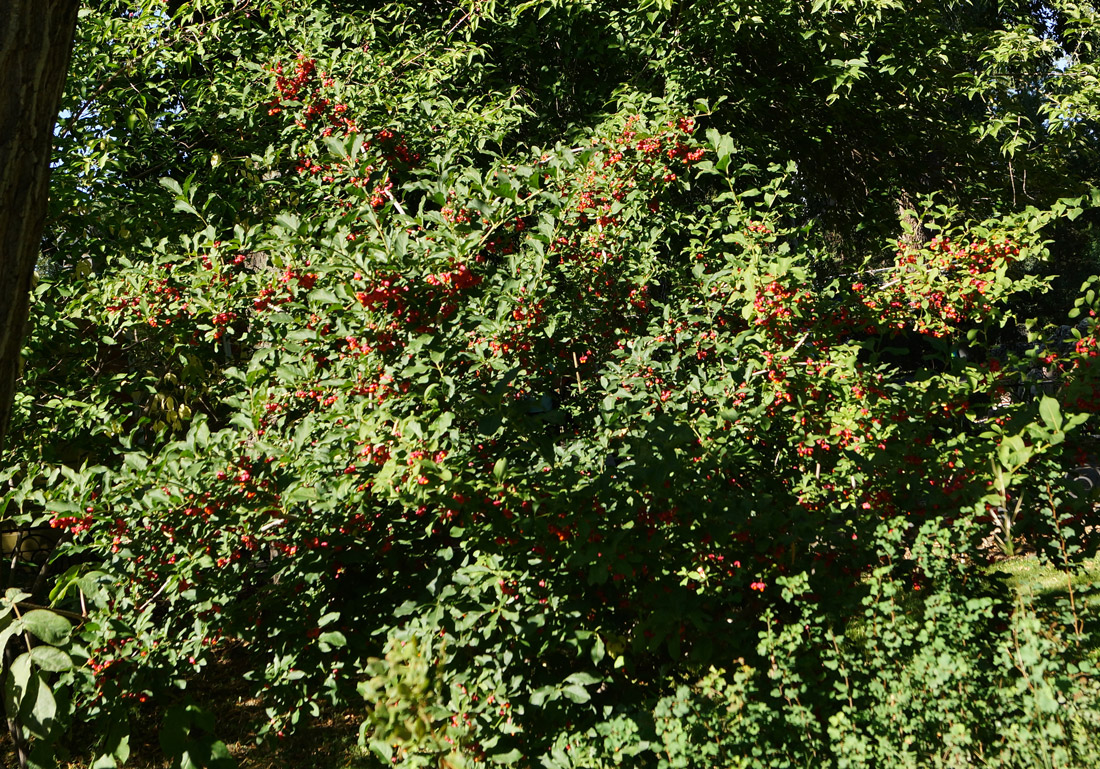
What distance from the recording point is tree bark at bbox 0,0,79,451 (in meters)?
1.41

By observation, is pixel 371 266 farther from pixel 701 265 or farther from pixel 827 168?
pixel 827 168

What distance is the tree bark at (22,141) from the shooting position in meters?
1.41

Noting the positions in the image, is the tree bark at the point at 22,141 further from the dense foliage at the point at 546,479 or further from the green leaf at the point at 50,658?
the dense foliage at the point at 546,479

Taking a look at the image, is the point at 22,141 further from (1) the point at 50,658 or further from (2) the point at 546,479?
(2) the point at 546,479

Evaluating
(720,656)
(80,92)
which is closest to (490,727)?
(720,656)

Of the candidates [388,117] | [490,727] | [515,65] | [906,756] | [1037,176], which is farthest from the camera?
[1037,176]

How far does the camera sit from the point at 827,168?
6527mm

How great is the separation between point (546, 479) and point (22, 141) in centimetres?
166

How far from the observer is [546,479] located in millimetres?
2639

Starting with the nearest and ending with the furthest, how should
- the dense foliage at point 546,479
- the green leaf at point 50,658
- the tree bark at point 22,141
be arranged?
the tree bark at point 22,141
the green leaf at point 50,658
the dense foliage at point 546,479

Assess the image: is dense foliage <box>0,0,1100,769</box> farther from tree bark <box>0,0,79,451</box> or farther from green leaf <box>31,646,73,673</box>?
tree bark <box>0,0,79,451</box>

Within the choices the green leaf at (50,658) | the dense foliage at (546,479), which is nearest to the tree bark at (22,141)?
the green leaf at (50,658)

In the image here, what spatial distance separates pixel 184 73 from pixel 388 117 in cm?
174

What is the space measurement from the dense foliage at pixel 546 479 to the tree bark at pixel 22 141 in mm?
Answer: 935
